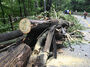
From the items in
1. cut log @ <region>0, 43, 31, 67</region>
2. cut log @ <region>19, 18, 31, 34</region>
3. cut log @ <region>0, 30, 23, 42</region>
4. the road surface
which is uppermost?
cut log @ <region>19, 18, 31, 34</region>

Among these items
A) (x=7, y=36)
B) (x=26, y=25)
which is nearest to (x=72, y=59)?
(x=26, y=25)

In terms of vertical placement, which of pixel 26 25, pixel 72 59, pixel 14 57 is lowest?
pixel 72 59

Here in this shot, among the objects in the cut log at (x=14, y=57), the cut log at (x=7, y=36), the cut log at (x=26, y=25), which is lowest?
the cut log at (x=14, y=57)

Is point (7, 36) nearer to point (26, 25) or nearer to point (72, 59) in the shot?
point (26, 25)

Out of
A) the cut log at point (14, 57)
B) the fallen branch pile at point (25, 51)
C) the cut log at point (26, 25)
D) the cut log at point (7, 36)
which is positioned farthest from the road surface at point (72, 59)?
the cut log at point (7, 36)

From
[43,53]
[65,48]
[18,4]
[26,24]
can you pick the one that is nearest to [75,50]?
[65,48]

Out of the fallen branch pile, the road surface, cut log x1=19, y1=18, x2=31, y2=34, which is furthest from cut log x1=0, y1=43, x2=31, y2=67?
the road surface

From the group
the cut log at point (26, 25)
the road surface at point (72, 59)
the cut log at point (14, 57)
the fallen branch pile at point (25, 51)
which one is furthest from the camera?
the road surface at point (72, 59)

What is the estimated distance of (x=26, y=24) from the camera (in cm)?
327

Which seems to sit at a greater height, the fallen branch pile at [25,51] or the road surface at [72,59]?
the fallen branch pile at [25,51]

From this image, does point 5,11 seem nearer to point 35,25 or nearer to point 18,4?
point 18,4

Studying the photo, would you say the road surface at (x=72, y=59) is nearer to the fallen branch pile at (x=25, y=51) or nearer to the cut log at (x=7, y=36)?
the fallen branch pile at (x=25, y=51)

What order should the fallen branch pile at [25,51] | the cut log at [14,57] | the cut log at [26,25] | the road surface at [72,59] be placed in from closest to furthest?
the cut log at [14,57]
the fallen branch pile at [25,51]
the cut log at [26,25]
the road surface at [72,59]

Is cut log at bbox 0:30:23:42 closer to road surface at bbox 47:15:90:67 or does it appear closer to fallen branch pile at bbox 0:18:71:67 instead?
fallen branch pile at bbox 0:18:71:67
